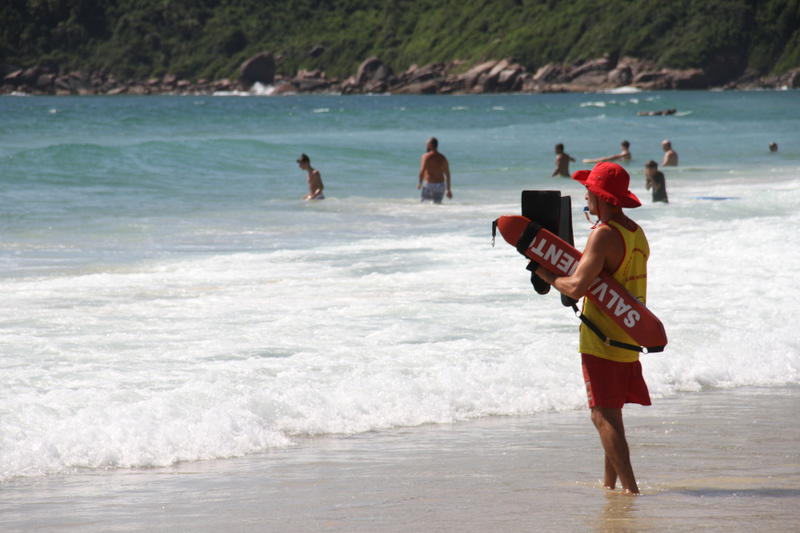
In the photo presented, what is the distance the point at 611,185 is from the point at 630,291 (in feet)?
1.37

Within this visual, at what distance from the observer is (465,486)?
12.4ft

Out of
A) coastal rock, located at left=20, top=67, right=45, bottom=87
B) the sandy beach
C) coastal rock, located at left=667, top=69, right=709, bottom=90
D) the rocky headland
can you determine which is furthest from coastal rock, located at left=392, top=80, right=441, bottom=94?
the sandy beach

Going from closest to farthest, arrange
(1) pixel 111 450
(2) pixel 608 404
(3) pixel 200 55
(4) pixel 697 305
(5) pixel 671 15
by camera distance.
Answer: (2) pixel 608 404 < (1) pixel 111 450 < (4) pixel 697 305 < (5) pixel 671 15 < (3) pixel 200 55

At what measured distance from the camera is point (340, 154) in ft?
95.6

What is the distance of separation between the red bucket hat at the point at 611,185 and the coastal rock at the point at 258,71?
130m

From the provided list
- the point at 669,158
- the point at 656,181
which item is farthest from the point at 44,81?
the point at 656,181

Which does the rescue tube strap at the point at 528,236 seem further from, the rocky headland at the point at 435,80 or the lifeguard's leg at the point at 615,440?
the rocky headland at the point at 435,80

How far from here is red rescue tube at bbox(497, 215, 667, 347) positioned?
333cm

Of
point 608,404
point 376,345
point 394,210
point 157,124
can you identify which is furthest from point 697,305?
point 157,124

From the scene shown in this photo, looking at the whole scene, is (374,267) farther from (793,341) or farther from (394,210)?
(394,210)

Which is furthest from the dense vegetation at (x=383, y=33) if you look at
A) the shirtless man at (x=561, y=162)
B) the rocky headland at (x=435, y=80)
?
the shirtless man at (x=561, y=162)

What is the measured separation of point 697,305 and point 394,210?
8552mm

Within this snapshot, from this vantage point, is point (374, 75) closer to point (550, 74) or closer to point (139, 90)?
point (550, 74)

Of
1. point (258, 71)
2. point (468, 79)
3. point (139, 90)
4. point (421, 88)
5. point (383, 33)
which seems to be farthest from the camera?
point (383, 33)
